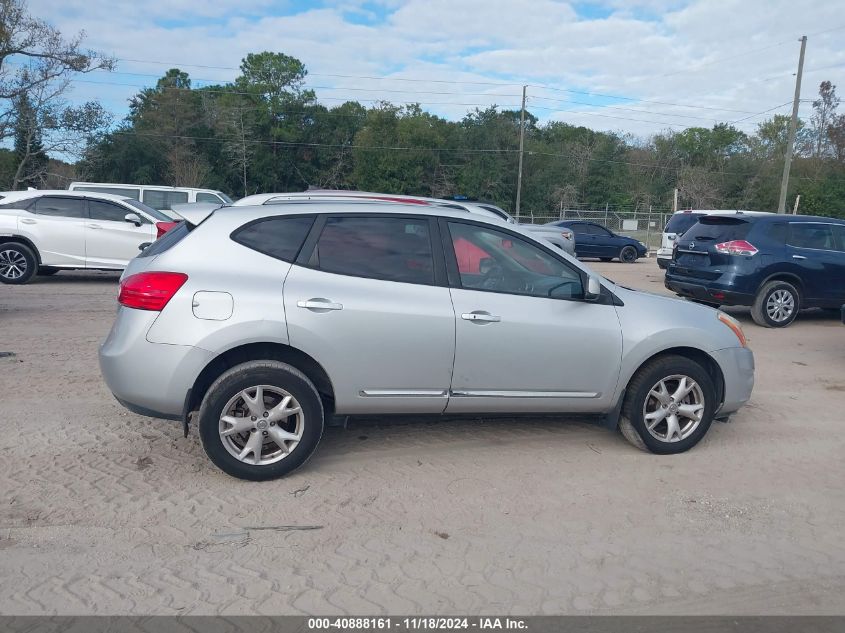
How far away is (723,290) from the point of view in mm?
10781

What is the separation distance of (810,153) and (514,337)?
69210mm

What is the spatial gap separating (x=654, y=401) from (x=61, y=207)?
11.4m

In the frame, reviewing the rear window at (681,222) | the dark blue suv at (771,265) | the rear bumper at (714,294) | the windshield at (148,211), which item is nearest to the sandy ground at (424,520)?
the rear bumper at (714,294)

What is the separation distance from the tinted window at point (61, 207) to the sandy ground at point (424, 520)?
7478 millimetres

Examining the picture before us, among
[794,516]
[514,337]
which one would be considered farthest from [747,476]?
[514,337]

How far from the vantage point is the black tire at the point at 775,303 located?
35.7 feet

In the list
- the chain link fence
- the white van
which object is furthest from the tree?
the white van

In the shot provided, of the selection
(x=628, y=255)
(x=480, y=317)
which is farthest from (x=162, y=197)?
(x=480, y=317)

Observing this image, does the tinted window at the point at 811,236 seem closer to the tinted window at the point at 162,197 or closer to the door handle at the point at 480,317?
the door handle at the point at 480,317

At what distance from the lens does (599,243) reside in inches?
995

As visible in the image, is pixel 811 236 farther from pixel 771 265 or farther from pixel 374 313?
pixel 374 313

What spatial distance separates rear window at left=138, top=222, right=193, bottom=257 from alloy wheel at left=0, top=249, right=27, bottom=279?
924 centimetres

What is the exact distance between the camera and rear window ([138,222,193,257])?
15.7 ft
